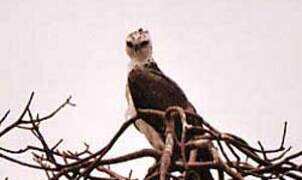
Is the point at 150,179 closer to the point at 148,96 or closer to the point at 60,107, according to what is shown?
the point at 60,107

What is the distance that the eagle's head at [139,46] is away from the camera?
8164 millimetres

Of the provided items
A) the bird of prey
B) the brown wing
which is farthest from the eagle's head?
the brown wing

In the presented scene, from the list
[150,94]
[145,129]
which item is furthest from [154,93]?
[145,129]

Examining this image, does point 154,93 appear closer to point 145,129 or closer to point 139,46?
point 145,129

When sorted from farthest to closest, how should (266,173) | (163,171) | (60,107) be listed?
(60,107)
(266,173)
(163,171)

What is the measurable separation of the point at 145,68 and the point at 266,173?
458cm

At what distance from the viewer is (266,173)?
10.9 feet

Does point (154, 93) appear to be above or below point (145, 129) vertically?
above

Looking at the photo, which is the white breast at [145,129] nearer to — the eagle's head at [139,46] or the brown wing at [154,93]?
the brown wing at [154,93]

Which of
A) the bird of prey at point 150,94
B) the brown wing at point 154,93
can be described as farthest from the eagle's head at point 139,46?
the brown wing at point 154,93

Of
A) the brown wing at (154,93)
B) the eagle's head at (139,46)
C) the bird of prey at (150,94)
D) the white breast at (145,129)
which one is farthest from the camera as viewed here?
the eagle's head at (139,46)

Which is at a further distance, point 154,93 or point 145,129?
point 154,93

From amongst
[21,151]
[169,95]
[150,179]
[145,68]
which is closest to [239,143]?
[150,179]

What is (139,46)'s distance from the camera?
8.21m
